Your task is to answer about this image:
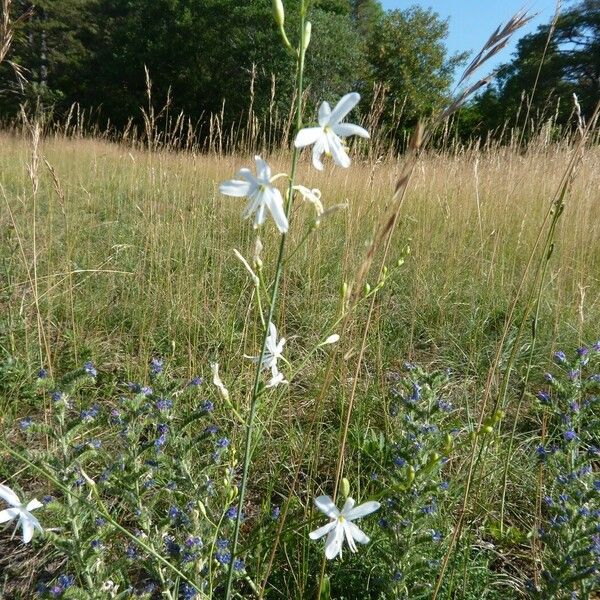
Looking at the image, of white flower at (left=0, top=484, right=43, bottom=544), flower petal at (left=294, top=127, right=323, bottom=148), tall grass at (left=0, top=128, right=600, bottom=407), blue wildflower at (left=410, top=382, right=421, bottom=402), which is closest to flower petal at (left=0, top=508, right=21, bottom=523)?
white flower at (left=0, top=484, right=43, bottom=544)

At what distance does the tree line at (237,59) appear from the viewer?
13492mm

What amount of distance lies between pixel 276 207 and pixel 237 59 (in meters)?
15.4

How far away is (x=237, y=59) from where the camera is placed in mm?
14609

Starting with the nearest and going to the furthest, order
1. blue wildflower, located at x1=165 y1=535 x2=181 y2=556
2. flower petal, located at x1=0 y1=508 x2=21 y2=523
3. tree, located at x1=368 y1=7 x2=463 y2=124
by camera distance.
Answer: flower petal, located at x1=0 y1=508 x2=21 y2=523
blue wildflower, located at x1=165 y1=535 x2=181 y2=556
tree, located at x1=368 y1=7 x2=463 y2=124

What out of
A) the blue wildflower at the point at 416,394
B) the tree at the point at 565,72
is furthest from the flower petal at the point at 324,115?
the tree at the point at 565,72

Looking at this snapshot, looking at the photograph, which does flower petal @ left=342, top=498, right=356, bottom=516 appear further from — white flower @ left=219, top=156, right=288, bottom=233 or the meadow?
white flower @ left=219, top=156, right=288, bottom=233

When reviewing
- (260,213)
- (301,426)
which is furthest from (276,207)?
(301,426)

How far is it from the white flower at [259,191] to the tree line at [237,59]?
1161 cm

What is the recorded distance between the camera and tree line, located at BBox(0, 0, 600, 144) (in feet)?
44.3

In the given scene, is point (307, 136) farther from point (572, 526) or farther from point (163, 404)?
point (572, 526)

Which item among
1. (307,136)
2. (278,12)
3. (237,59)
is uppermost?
(237,59)

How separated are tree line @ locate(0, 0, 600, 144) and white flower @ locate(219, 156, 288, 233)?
11608mm

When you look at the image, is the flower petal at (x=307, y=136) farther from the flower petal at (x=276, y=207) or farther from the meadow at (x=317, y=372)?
the meadow at (x=317, y=372)

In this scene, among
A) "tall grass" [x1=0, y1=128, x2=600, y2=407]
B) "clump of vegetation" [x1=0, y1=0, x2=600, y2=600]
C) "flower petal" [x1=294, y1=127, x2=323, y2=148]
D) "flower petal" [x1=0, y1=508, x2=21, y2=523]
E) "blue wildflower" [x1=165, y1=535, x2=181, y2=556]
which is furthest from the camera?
"tall grass" [x1=0, y1=128, x2=600, y2=407]
